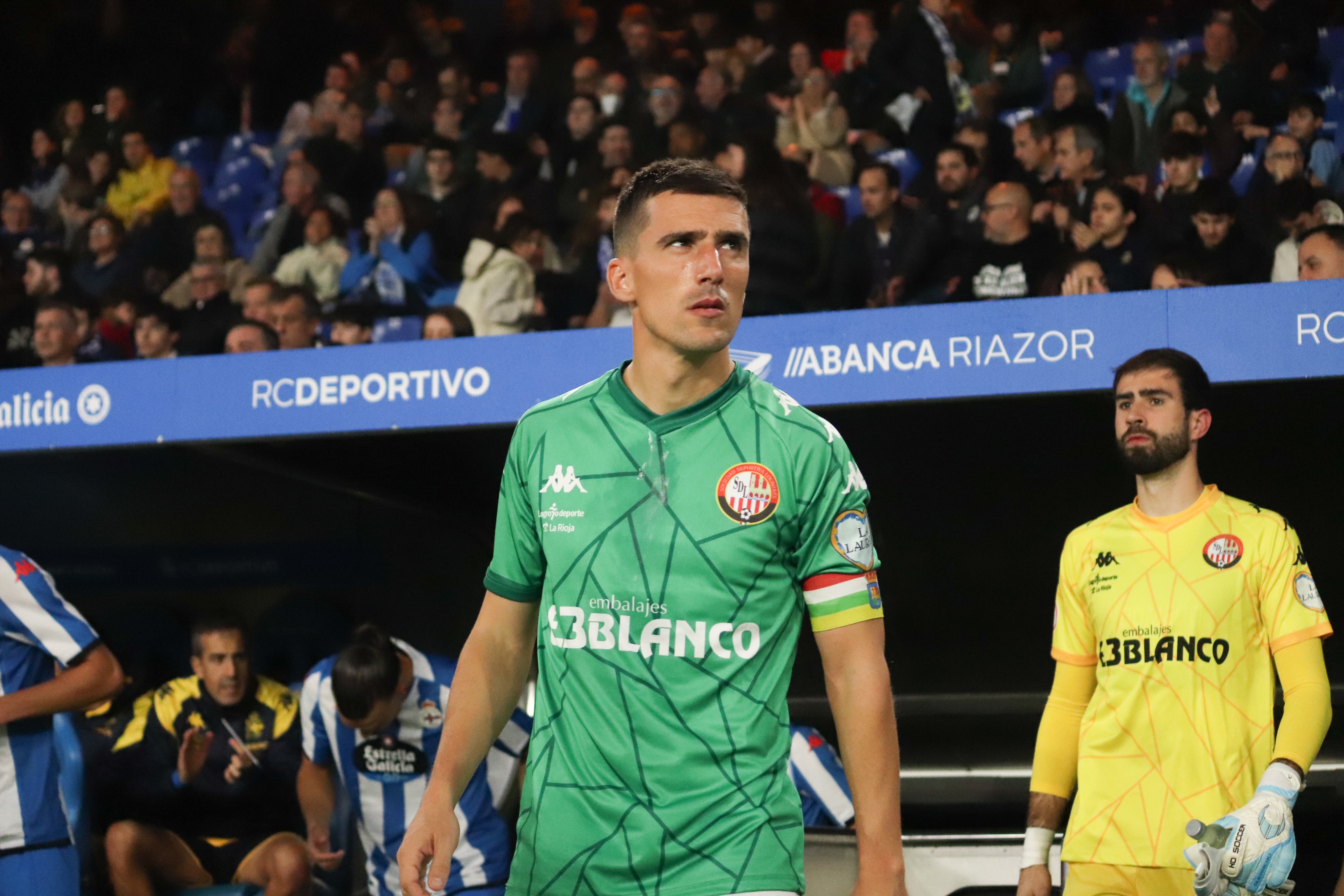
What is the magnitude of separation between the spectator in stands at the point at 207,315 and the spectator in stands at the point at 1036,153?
4.08 meters

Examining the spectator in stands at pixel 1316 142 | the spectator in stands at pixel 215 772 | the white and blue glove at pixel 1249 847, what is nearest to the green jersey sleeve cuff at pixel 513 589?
the white and blue glove at pixel 1249 847

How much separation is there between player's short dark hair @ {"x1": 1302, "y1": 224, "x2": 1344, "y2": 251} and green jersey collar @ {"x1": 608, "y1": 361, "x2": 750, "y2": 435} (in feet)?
11.9

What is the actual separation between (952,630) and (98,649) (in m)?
5.24

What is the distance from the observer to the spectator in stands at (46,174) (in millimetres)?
9953

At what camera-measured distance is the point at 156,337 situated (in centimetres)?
732

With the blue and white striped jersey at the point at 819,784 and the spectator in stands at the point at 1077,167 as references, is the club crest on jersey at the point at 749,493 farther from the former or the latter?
the spectator in stands at the point at 1077,167

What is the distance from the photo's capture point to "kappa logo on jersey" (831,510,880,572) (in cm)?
208

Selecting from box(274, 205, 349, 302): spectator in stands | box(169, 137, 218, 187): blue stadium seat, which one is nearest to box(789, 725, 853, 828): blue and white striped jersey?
box(274, 205, 349, 302): spectator in stands

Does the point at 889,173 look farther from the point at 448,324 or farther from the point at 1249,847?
the point at 1249,847

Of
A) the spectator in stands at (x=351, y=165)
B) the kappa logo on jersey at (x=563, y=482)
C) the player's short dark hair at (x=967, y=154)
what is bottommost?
the kappa logo on jersey at (x=563, y=482)

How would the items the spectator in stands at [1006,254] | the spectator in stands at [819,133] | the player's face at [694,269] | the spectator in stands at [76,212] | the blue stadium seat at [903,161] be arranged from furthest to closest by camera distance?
the spectator in stands at [76,212] → the spectator in stands at [819,133] → the blue stadium seat at [903,161] → the spectator in stands at [1006,254] → the player's face at [694,269]

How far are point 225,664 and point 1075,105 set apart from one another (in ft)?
16.1

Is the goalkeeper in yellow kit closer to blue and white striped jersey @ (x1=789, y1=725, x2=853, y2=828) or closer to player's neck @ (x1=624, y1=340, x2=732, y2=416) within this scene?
blue and white striped jersey @ (x1=789, y1=725, x2=853, y2=828)

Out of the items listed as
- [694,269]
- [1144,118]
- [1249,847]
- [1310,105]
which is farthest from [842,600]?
[1144,118]
